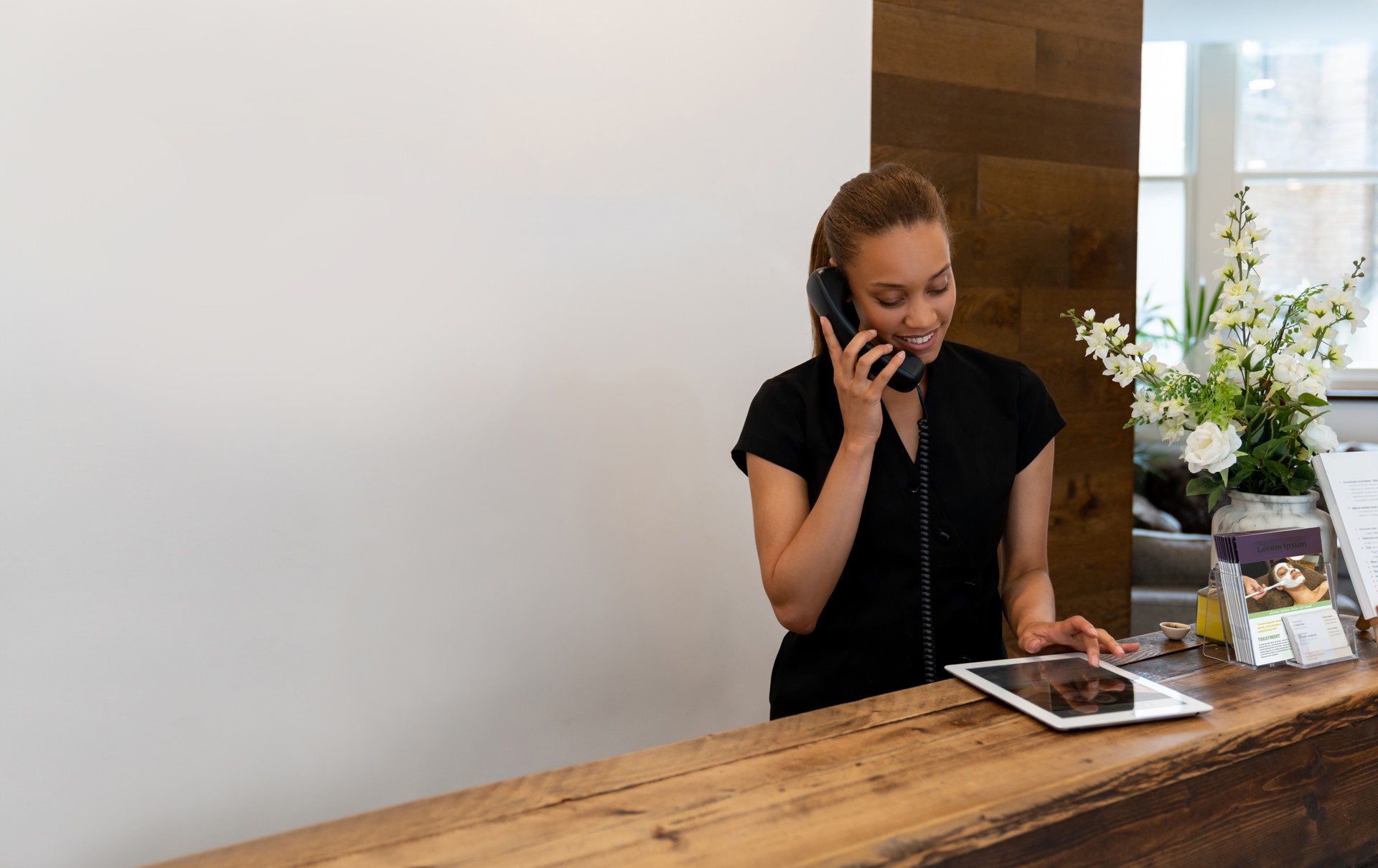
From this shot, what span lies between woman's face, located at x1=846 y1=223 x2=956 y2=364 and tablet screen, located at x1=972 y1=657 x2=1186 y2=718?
50 centimetres

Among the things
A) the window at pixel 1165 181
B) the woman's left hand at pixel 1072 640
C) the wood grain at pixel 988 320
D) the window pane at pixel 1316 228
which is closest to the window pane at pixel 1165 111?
the window at pixel 1165 181

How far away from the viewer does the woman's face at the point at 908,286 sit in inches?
60.5

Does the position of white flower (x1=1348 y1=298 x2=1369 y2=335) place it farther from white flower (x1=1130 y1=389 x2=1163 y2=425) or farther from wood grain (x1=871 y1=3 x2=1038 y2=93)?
wood grain (x1=871 y1=3 x2=1038 y2=93)

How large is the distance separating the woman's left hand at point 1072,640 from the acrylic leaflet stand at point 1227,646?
111 millimetres

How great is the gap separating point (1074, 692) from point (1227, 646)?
0.34m

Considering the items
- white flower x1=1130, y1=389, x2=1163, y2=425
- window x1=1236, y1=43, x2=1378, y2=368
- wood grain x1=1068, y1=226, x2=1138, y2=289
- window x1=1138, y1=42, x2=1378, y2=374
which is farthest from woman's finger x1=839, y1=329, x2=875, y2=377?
window x1=1236, y1=43, x2=1378, y2=368

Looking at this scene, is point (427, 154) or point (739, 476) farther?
point (739, 476)

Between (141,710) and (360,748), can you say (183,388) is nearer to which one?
(141,710)

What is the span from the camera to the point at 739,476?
229 cm

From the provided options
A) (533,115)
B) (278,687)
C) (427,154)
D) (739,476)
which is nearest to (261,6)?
(427,154)

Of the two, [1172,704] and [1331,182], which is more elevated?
[1331,182]

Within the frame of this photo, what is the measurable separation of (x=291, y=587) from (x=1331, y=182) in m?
7.18

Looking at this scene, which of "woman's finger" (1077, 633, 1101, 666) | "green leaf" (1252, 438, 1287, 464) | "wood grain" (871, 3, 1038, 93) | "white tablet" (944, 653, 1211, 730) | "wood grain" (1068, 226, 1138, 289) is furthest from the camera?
"wood grain" (1068, 226, 1138, 289)

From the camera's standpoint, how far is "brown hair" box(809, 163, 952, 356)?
5.09 ft
